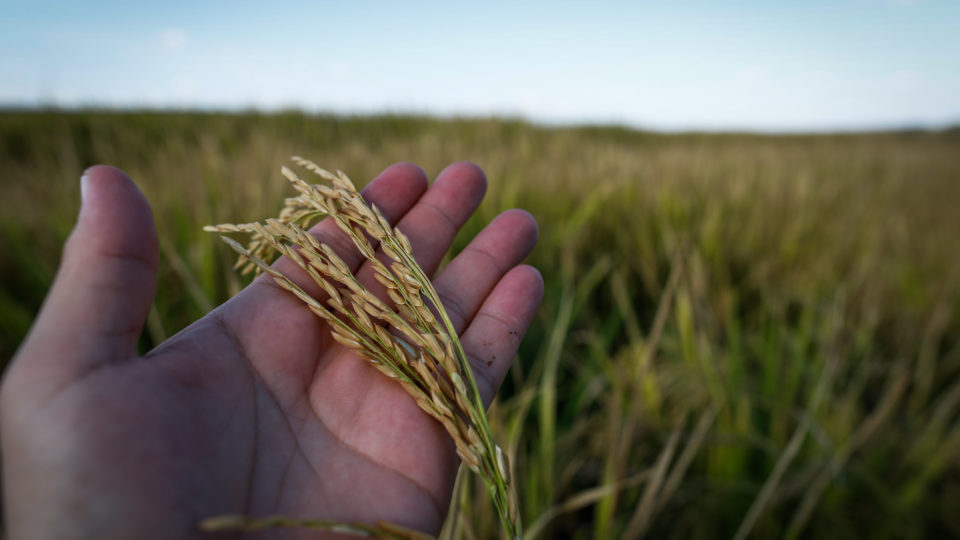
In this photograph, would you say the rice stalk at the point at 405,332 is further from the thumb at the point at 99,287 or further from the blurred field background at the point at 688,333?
the blurred field background at the point at 688,333

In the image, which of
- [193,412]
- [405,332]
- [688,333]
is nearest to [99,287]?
[193,412]

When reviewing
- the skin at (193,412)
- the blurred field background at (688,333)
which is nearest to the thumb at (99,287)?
the skin at (193,412)

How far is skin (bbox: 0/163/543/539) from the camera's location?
620mm

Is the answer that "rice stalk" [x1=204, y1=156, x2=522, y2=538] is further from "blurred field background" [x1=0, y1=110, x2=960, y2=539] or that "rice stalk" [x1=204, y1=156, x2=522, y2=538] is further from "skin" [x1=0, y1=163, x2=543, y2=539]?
"blurred field background" [x1=0, y1=110, x2=960, y2=539]

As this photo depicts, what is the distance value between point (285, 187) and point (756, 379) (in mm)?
2179

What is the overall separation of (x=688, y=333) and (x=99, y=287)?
1.73m

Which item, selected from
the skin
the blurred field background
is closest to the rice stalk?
the skin

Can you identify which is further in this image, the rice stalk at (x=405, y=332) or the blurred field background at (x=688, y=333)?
the blurred field background at (x=688, y=333)

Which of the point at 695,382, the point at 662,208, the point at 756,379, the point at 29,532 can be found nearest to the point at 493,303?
the point at 29,532

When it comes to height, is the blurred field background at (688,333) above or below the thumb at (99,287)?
below

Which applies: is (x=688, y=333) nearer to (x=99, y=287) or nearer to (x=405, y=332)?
(x=405, y=332)

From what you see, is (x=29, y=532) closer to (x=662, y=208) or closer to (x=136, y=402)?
(x=136, y=402)

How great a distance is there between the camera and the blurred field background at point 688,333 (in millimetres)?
1372

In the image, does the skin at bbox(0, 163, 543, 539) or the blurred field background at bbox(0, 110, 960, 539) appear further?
the blurred field background at bbox(0, 110, 960, 539)
